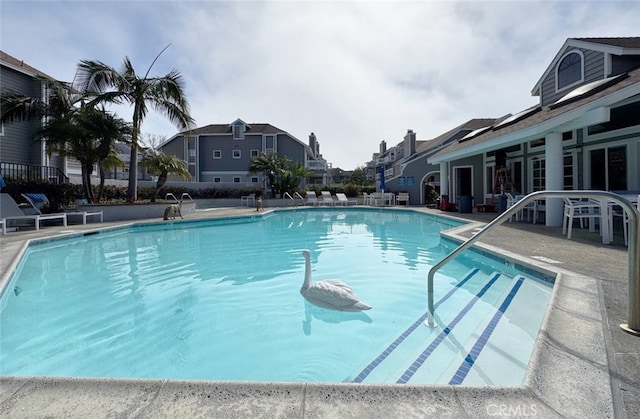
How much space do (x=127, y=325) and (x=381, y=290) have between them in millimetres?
3391

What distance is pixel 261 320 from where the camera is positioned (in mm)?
3945

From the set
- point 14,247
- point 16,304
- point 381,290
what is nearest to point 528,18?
point 381,290

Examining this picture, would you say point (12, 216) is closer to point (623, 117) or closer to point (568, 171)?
point (623, 117)

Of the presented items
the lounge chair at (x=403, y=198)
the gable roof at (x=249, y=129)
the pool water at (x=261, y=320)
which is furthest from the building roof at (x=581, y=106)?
the gable roof at (x=249, y=129)

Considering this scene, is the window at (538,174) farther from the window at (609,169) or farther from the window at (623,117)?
the window at (623,117)

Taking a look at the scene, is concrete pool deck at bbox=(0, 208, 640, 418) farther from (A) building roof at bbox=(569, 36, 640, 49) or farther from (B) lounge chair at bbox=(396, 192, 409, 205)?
(B) lounge chair at bbox=(396, 192, 409, 205)

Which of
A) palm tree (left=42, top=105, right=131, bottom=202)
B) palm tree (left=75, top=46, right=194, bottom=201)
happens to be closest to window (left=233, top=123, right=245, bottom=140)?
palm tree (left=75, top=46, right=194, bottom=201)

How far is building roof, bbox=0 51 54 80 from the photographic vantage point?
43.2 feet

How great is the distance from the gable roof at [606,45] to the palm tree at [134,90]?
15.7 m

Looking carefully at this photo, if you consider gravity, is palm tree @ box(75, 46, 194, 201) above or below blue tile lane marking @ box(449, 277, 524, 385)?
above

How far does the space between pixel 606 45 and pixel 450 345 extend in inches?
491

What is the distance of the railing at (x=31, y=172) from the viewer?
12.9 metres

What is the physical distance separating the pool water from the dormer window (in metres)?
9.56

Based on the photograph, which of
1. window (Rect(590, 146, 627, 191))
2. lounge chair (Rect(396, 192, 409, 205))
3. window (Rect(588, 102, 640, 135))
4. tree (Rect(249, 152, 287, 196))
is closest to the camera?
window (Rect(588, 102, 640, 135))
